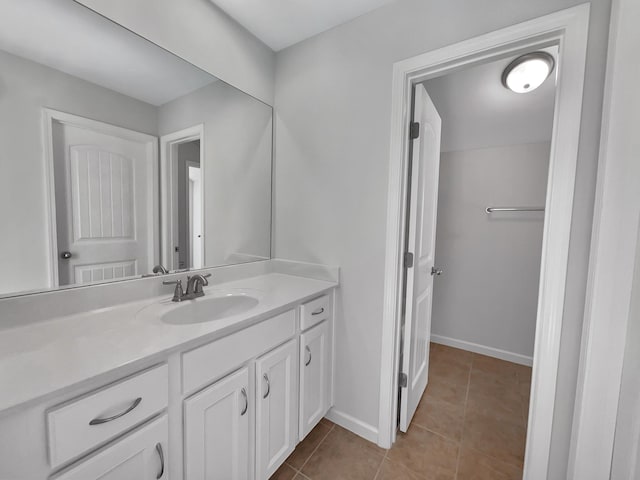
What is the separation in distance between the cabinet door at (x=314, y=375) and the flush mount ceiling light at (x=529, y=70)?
77.4 inches

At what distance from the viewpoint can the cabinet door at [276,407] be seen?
109 cm

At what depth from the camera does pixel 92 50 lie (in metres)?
1.05

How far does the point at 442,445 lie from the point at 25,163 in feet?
7.46

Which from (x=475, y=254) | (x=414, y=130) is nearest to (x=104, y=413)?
(x=414, y=130)

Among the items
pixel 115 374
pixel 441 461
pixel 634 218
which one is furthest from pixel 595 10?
pixel 441 461

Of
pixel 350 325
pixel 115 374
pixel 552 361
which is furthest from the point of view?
pixel 350 325

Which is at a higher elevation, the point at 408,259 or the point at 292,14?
the point at 292,14

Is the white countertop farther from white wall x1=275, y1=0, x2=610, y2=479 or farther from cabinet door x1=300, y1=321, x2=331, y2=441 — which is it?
white wall x1=275, y1=0, x2=610, y2=479

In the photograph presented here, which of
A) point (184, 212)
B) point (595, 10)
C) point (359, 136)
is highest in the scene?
point (595, 10)

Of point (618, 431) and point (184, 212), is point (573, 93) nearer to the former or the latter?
point (618, 431)

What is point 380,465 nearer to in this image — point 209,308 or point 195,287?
point 209,308

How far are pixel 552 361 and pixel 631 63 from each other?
103 cm

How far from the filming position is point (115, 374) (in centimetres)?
66

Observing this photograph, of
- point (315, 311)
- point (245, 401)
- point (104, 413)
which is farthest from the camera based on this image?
point (315, 311)
